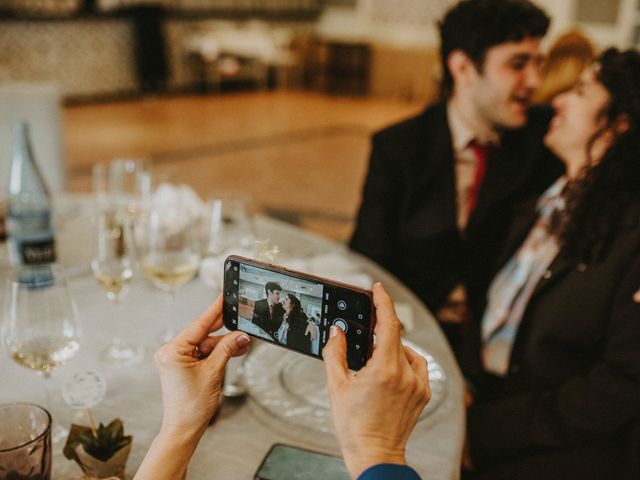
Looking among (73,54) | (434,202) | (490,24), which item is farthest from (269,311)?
(73,54)

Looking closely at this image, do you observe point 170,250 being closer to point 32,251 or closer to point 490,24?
point 32,251

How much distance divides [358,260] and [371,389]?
100cm

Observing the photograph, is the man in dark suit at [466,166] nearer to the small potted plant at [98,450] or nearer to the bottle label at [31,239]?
the bottle label at [31,239]

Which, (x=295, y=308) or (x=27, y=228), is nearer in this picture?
(x=295, y=308)

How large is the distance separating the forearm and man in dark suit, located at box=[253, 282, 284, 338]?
0.54 feet

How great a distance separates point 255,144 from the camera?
22.7 ft

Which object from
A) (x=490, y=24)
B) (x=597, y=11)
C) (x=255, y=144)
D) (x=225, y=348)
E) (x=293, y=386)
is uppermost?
(x=597, y=11)

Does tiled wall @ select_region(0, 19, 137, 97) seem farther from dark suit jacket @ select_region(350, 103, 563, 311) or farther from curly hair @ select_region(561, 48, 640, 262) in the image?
curly hair @ select_region(561, 48, 640, 262)

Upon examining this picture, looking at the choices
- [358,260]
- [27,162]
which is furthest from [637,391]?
[27,162]

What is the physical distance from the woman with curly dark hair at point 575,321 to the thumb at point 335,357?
0.85 metres

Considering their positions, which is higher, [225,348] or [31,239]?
[225,348]

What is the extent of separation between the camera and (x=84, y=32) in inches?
342

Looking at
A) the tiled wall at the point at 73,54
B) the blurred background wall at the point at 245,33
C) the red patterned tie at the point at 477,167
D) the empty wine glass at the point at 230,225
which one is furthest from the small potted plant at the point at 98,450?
the blurred background wall at the point at 245,33

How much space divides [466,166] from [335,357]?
1.55 m
